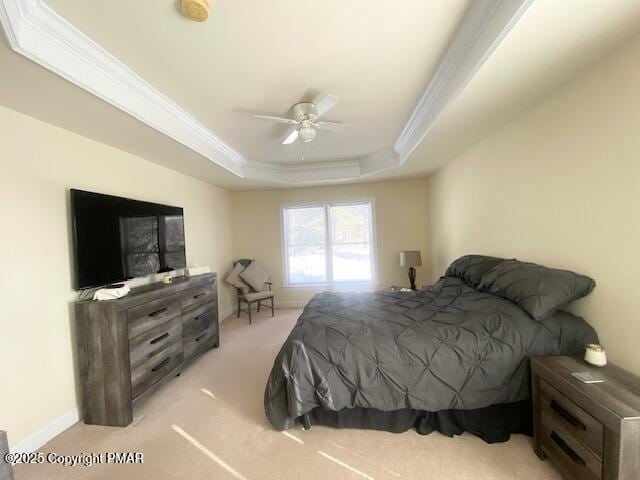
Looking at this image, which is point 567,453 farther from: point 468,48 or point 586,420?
point 468,48

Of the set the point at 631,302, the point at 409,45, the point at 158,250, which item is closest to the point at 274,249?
the point at 158,250

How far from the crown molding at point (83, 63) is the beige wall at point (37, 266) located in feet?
2.30

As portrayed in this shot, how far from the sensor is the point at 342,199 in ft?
17.0

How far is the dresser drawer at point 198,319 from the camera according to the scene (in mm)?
2846

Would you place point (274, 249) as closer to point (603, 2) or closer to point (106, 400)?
point (106, 400)

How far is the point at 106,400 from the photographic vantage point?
2.07 m

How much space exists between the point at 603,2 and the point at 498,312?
1735mm

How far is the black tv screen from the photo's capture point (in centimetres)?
214

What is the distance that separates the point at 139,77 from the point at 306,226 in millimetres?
3657

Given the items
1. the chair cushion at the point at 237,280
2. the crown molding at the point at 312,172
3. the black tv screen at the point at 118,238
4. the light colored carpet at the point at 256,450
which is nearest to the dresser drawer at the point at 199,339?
the light colored carpet at the point at 256,450

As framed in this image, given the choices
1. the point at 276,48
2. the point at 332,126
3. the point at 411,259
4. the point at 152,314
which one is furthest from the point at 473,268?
the point at 152,314

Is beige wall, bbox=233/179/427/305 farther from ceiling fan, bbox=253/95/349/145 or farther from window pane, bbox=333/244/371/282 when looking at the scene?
ceiling fan, bbox=253/95/349/145

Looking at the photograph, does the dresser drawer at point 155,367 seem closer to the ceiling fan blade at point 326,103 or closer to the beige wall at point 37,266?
the beige wall at point 37,266

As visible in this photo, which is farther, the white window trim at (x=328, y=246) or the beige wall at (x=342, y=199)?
the white window trim at (x=328, y=246)
